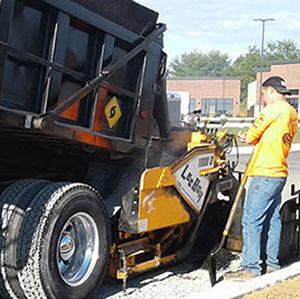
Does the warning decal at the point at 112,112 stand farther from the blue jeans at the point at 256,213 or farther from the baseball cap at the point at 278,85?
the baseball cap at the point at 278,85

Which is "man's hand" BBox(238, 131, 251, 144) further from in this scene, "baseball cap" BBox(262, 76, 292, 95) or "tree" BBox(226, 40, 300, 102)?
"tree" BBox(226, 40, 300, 102)

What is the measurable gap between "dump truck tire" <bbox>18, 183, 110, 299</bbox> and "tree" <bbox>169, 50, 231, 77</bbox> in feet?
306

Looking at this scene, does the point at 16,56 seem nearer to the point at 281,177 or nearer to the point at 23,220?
the point at 23,220

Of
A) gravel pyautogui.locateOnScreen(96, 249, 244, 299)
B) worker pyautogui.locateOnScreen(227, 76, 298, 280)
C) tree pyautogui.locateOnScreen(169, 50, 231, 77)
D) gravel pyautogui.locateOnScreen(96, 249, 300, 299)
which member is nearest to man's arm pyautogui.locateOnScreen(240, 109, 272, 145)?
worker pyautogui.locateOnScreen(227, 76, 298, 280)

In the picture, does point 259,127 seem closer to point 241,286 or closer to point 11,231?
point 241,286

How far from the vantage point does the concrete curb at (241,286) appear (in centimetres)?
390

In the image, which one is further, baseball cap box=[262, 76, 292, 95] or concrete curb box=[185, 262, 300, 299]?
baseball cap box=[262, 76, 292, 95]

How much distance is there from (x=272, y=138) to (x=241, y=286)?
5.03 ft

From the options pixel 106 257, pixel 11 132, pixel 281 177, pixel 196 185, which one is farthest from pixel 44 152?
pixel 281 177

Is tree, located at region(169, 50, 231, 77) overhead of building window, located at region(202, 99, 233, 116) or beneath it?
overhead

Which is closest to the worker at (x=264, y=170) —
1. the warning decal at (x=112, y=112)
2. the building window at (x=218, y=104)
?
the warning decal at (x=112, y=112)

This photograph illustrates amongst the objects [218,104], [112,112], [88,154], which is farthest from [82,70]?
[218,104]

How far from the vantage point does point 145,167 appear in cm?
519

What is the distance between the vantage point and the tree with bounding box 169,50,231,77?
3842 inches
